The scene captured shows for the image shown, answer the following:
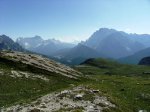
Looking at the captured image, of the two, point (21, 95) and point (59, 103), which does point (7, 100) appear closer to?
point (21, 95)

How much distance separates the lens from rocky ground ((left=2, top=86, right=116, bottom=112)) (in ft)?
113

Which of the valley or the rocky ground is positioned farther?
the valley

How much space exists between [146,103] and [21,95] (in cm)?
1996

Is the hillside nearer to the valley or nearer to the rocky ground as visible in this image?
the valley

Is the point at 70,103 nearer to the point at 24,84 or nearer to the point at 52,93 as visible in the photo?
the point at 52,93

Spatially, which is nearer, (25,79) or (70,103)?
(70,103)

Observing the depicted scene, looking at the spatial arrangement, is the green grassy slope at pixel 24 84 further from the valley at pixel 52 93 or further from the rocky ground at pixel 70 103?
the rocky ground at pixel 70 103

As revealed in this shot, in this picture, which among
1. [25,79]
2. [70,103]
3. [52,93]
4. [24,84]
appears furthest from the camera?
[25,79]

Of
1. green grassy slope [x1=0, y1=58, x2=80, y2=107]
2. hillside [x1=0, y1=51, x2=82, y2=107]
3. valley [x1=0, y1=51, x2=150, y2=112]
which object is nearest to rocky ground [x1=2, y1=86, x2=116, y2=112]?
valley [x1=0, y1=51, x2=150, y2=112]

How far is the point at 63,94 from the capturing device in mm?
→ 39688

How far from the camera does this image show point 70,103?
1435 inches

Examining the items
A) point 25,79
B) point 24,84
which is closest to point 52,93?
point 24,84

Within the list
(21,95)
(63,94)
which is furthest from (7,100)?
(63,94)

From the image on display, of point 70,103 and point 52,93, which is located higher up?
point 52,93
